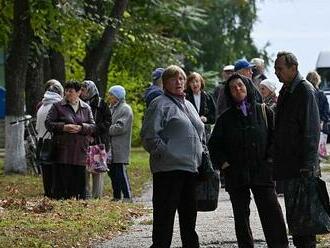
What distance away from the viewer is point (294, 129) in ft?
32.8

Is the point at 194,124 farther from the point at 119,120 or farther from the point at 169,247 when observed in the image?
the point at 119,120

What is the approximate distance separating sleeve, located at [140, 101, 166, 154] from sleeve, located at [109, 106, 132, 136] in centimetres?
555


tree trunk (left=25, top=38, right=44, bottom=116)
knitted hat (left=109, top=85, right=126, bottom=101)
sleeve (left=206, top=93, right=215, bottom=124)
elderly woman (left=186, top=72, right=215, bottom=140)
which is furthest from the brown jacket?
tree trunk (left=25, top=38, right=44, bottom=116)

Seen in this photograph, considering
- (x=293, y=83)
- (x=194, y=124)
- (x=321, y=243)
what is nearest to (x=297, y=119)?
(x=293, y=83)

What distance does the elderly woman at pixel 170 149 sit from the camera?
1028cm

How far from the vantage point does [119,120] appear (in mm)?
16047

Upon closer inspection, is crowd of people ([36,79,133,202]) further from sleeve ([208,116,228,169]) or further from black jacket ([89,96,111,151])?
sleeve ([208,116,228,169])

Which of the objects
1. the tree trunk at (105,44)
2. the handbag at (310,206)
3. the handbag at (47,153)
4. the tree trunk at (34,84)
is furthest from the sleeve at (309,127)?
the tree trunk at (105,44)

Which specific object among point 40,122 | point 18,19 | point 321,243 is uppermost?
point 18,19

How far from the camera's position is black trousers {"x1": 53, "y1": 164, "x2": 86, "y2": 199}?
14977mm

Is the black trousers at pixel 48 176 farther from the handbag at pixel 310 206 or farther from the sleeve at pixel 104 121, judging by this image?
the handbag at pixel 310 206

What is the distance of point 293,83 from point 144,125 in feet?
4.64

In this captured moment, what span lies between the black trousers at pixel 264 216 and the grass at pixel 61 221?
181 cm

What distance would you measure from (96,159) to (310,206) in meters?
6.03
